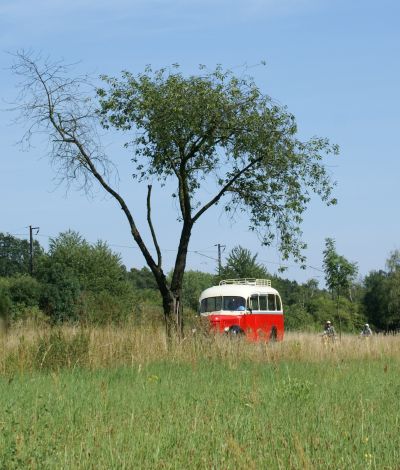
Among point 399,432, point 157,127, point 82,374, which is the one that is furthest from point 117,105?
point 399,432

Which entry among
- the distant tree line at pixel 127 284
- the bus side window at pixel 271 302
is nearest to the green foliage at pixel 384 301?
the distant tree line at pixel 127 284

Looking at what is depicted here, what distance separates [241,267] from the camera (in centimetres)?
5906

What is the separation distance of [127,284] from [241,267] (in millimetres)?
21556

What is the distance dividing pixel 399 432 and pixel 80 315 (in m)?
9.92

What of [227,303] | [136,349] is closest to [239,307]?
[227,303]

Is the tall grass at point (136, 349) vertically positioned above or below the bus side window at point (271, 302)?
below

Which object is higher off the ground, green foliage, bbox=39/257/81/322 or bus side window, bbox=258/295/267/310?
green foliage, bbox=39/257/81/322

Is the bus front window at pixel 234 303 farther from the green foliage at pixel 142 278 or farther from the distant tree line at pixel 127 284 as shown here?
the green foliage at pixel 142 278

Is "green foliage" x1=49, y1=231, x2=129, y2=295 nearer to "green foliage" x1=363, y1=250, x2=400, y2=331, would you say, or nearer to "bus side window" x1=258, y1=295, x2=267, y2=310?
"green foliage" x1=363, y1=250, x2=400, y2=331

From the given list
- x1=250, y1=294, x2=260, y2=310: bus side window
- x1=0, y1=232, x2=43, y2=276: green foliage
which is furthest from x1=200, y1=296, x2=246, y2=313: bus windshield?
x1=0, y1=232, x2=43, y2=276: green foliage

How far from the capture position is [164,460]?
21.7 feet

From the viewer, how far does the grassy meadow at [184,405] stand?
261 inches

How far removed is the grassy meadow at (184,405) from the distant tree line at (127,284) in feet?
13.8

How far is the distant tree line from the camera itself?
4845cm
